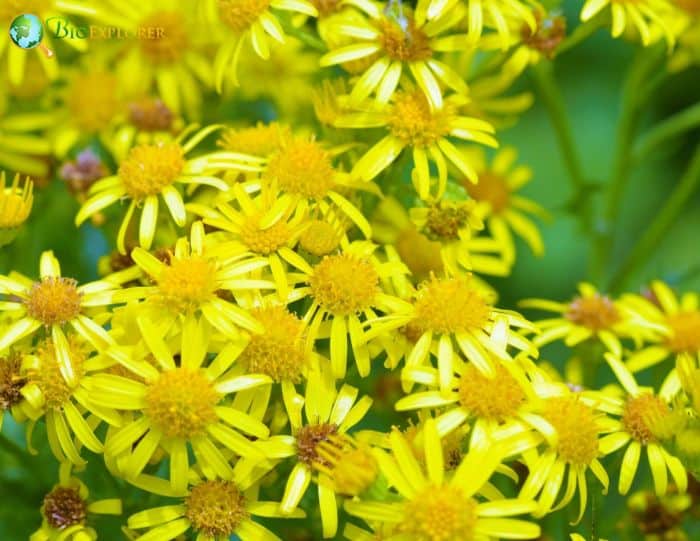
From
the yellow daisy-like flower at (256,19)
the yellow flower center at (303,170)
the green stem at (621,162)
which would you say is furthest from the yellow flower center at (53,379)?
the green stem at (621,162)

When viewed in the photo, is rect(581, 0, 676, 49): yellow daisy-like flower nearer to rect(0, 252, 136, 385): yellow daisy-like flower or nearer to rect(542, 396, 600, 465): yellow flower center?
rect(542, 396, 600, 465): yellow flower center

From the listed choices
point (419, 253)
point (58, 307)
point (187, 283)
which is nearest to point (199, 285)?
point (187, 283)

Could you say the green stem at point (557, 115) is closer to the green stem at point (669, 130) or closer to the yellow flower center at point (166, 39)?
the green stem at point (669, 130)

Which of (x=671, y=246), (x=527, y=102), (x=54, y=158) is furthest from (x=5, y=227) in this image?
(x=671, y=246)

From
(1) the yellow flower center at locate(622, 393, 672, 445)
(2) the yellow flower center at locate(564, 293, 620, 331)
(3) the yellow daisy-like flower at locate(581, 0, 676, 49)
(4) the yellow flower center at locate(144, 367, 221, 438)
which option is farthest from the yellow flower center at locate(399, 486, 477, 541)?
(3) the yellow daisy-like flower at locate(581, 0, 676, 49)

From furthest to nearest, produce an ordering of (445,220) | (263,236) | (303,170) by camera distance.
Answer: (445,220)
(303,170)
(263,236)

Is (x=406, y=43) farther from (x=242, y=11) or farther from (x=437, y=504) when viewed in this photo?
(x=437, y=504)
